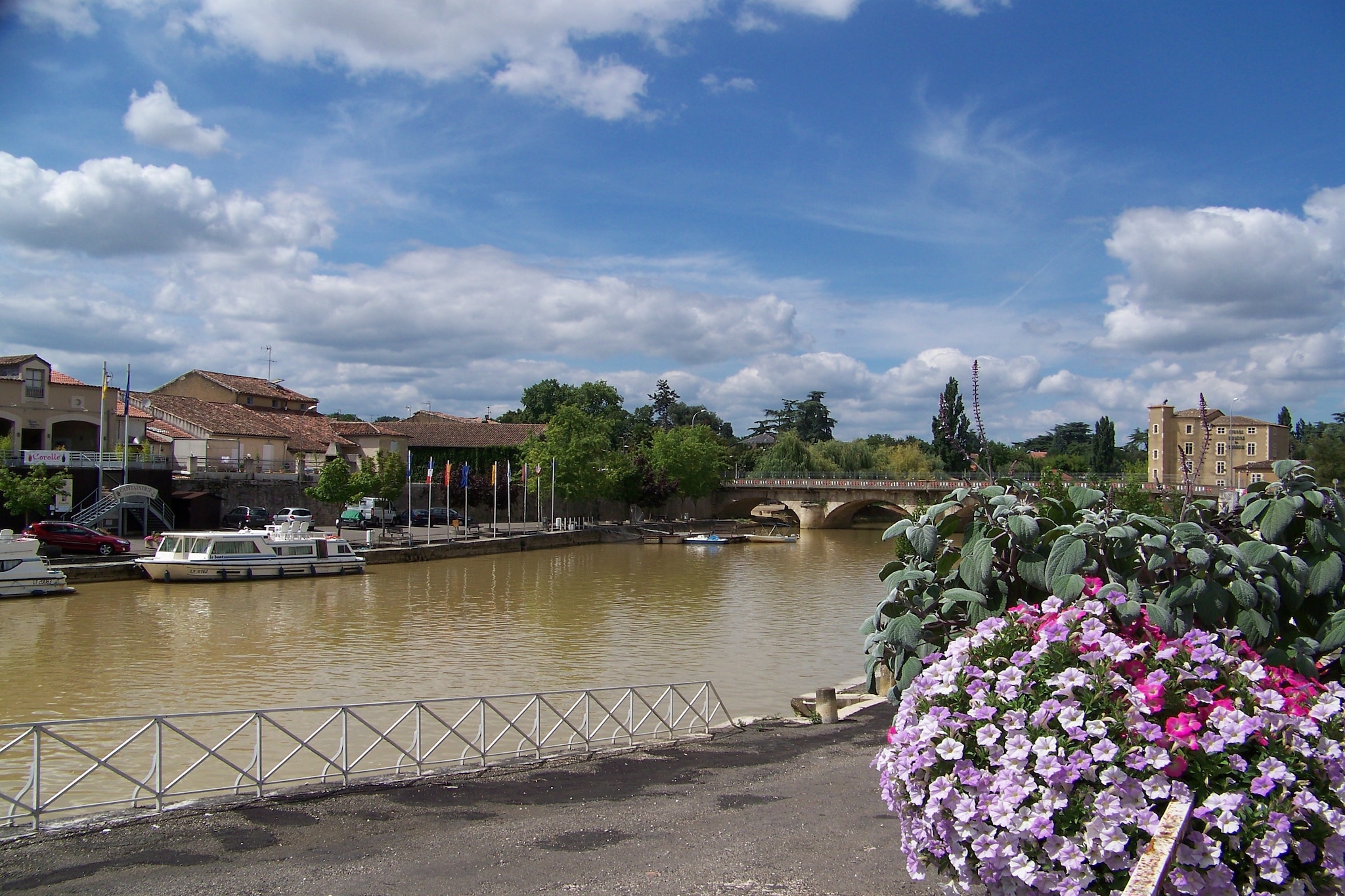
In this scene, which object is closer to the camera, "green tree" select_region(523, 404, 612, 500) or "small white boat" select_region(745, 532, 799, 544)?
"green tree" select_region(523, 404, 612, 500)

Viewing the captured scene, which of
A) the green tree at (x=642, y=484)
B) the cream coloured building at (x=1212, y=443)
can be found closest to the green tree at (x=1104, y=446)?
the cream coloured building at (x=1212, y=443)

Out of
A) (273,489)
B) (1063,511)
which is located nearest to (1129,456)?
(273,489)

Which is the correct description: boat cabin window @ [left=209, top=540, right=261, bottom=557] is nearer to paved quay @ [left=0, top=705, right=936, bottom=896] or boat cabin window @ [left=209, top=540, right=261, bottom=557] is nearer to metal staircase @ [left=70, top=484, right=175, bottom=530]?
metal staircase @ [left=70, top=484, right=175, bottom=530]

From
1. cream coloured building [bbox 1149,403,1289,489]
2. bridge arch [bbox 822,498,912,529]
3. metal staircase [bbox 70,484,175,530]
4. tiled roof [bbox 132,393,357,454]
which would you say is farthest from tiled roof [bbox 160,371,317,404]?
cream coloured building [bbox 1149,403,1289,489]

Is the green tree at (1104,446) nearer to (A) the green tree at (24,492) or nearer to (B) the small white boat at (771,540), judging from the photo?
(B) the small white boat at (771,540)

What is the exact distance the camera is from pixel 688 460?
7900 cm

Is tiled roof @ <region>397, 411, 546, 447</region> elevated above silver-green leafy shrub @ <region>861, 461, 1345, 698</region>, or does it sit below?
above

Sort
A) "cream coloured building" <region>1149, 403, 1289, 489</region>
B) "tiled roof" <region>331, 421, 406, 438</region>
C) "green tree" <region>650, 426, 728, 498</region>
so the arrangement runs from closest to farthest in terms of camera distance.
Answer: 1. "tiled roof" <region>331, 421, 406, 438</region>
2. "cream coloured building" <region>1149, 403, 1289, 489</region>
3. "green tree" <region>650, 426, 728, 498</region>

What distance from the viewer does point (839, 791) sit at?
30.5ft

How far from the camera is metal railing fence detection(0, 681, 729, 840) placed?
9.72 m

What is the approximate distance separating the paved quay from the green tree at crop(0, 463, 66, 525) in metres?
34.6

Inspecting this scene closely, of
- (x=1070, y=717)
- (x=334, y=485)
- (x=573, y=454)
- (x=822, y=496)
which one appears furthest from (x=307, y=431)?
(x=1070, y=717)

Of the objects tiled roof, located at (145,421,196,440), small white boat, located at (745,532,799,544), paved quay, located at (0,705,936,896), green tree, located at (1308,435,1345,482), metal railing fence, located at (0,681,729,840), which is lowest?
small white boat, located at (745,532,799,544)

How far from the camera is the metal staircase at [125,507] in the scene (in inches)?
1598
